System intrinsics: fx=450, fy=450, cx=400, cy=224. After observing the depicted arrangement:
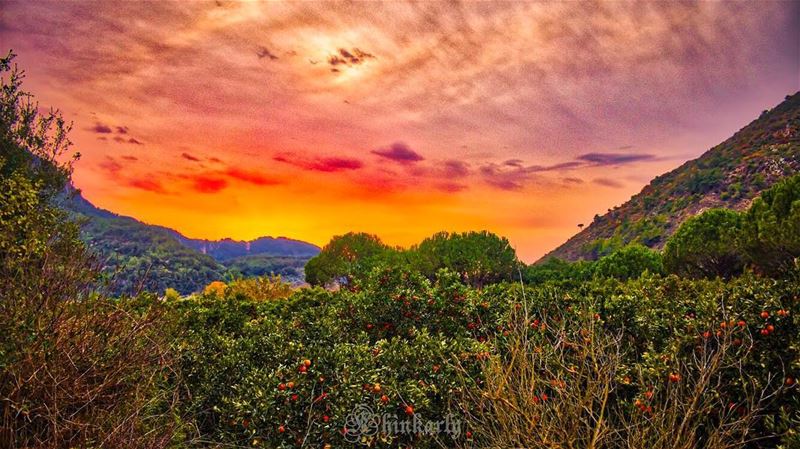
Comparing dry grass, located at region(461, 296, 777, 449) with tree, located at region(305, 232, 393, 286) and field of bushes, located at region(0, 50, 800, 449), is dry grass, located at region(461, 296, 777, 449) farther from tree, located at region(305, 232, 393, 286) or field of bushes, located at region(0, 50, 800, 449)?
tree, located at region(305, 232, 393, 286)

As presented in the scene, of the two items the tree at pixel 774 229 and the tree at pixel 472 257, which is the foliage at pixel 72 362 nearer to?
the tree at pixel 774 229

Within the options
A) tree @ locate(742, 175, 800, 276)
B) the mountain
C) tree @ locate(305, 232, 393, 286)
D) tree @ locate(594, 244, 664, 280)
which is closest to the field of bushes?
tree @ locate(742, 175, 800, 276)

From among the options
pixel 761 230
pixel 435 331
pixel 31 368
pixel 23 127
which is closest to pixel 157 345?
pixel 31 368

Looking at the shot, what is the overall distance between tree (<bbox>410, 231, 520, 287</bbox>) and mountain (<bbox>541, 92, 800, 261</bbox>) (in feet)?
114

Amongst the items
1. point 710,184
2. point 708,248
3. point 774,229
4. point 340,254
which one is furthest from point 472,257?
point 710,184

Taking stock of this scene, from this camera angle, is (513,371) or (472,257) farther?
(472,257)

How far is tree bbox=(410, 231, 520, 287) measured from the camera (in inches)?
1821

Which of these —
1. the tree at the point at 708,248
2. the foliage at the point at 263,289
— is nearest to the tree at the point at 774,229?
the tree at the point at 708,248

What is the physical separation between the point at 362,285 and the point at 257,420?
5.13 metres

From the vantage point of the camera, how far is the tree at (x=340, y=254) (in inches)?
2077

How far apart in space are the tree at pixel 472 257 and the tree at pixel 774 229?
2155 centimetres

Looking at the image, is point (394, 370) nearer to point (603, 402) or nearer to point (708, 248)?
point (603, 402)

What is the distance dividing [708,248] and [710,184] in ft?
179

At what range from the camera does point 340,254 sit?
53656 millimetres
